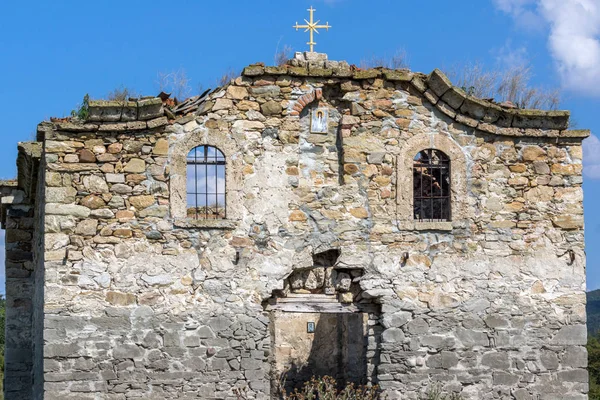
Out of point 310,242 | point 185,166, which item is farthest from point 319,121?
point 185,166

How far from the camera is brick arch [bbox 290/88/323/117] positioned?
43.9ft

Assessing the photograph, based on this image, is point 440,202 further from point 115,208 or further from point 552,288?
point 115,208

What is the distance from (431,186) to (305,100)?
2.12 metres

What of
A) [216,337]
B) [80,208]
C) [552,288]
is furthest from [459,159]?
[80,208]

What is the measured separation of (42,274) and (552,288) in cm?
701

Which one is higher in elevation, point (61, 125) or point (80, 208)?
point (61, 125)

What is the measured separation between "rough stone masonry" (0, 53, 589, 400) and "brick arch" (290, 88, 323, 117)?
0.03 metres

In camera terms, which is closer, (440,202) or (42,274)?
(42,274)

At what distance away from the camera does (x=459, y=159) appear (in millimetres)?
13602

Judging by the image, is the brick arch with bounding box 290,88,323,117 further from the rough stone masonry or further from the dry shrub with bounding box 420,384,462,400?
the dry shrub with bounding box 420,384,462,400

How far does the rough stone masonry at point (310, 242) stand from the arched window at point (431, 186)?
0.62ft

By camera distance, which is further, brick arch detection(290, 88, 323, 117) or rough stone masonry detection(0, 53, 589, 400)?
brick arch detection(290, 88, 323, 117)

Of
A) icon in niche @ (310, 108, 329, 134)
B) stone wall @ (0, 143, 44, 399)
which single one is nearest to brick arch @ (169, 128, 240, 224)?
icon in niche @ (310, 108, 329, 134)

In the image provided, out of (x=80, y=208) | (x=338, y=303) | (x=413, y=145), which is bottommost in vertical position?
(x=338, y=303)
